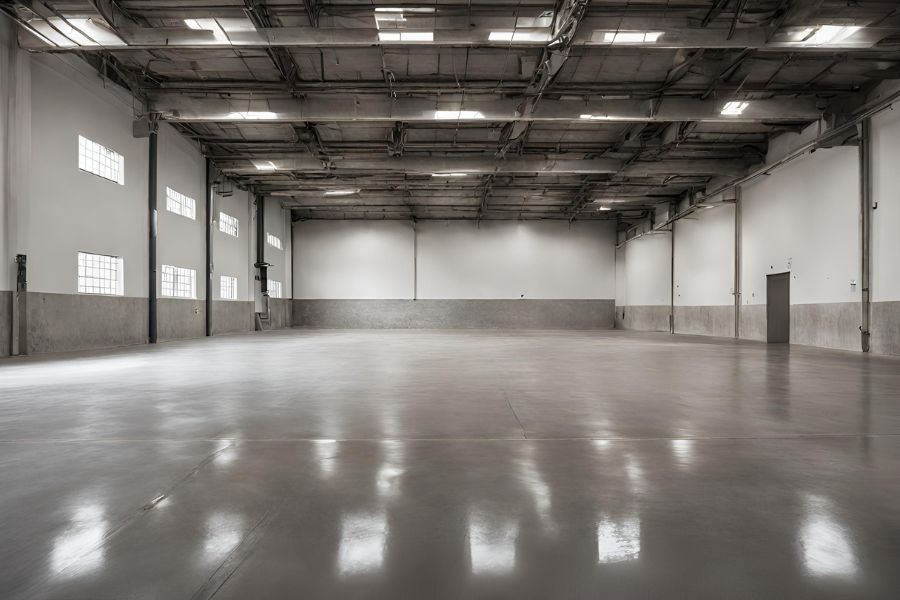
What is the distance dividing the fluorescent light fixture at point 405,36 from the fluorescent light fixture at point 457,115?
4.15 metres

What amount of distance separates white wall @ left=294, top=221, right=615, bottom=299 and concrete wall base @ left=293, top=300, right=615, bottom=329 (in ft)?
1.49

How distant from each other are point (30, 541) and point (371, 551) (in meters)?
1.53

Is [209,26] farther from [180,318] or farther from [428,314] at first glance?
[428,314]

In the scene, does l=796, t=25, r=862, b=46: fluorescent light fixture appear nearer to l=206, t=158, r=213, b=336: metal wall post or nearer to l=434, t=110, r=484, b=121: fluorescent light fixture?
l=434, t=110, r=484, b=121: fluorescent light fixture

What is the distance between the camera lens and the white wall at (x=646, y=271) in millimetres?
28031

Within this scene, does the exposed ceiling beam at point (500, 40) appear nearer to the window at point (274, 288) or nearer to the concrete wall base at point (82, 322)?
the concrete wall base at point (82, 322)

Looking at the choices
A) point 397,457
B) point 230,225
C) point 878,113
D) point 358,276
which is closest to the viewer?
point 397,457

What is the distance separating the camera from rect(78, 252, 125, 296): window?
13883mm

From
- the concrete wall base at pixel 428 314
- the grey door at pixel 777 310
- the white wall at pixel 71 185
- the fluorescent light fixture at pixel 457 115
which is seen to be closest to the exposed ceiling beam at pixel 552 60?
the fluorescent light fixture at pixel 457 115

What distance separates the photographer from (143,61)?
44.0ft

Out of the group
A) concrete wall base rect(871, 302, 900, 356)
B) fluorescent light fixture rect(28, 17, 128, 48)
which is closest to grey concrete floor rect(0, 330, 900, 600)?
fluorescent light fixture rect(28, 17, 128, 48)

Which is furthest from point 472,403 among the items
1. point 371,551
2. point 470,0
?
point 470,0

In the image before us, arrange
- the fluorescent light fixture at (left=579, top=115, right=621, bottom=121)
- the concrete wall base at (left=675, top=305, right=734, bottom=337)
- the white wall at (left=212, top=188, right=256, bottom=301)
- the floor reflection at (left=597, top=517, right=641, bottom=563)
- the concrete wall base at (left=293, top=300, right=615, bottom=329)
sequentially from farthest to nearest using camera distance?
1. the concrete wall base at (left=293, top=300, right=615, bottom=329)
2. the white wall at (left=212, top=188, right=256, bottom=301)
3. the concrete wall base at (left=675, top=305, right=734, bottom=337)
4. the fluorescent light fixture at (left=579, top=115, right=621, bottom=121)
5. the floor reflection at (left=597, top=517, right=641, bottom=563)

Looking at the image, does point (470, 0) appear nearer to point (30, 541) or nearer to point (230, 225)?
point (30, 541)
